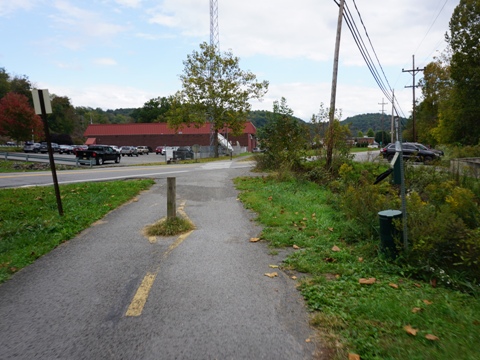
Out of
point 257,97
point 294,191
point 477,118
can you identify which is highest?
point 257,97

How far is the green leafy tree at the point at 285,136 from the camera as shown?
669 inches

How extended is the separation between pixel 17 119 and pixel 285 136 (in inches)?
1635

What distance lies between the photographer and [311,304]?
407 cm

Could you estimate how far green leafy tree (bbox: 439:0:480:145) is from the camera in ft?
106

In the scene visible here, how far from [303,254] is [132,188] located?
8.39 meters

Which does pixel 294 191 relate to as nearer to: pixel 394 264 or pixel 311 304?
pixel 394 264

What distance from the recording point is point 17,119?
45625mm

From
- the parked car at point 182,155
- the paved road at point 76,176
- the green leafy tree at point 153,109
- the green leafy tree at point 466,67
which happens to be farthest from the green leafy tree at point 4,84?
the green leafy tree at point 466,67

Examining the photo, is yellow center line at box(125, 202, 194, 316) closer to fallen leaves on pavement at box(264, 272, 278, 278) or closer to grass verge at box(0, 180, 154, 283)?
fallen leaves on pavement at box(264, 272, 278, 278)

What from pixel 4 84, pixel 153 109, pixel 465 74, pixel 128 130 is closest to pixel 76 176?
pixel 465 74

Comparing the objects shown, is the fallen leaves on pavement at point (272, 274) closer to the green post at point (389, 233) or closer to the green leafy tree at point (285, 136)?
the green post at point (389, 233)

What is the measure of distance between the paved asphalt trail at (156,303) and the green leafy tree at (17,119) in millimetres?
46105

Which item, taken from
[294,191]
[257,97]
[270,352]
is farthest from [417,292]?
[257,97]

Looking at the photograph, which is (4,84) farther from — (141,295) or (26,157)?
(141,295)
